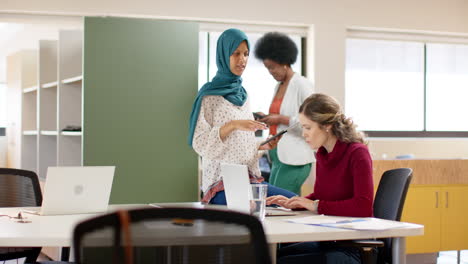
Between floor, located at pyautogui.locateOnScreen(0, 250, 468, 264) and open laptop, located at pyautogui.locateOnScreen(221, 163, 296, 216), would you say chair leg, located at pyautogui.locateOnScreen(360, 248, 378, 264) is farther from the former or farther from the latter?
floor, located at pyautogui.locateOnScreen(0, 250, 468, 264)

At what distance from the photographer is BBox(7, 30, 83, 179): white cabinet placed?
4906 mm

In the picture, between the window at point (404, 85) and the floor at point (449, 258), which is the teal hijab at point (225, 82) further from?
the window at point (404, 85)

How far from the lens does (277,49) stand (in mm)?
4395

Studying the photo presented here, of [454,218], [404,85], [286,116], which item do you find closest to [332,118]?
[286,116]

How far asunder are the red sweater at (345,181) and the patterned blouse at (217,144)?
0.41 m

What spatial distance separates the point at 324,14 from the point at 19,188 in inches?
130

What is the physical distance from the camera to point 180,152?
15.4 ft

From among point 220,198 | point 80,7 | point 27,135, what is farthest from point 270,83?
point 220,198

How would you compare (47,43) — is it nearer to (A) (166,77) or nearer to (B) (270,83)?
(A) (166,77)

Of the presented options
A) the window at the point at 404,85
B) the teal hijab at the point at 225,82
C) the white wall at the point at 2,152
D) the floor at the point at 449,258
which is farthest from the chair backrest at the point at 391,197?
the white wall at the point at 2,152

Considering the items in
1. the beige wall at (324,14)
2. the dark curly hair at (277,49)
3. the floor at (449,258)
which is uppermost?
the beige wall at (324,14)

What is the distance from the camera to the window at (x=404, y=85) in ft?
20.0

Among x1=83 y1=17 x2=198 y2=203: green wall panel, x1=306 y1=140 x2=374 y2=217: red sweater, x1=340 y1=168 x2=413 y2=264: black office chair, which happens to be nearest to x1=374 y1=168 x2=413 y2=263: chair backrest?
x1=340 y1=168 x2=413 y2=264: black office chair

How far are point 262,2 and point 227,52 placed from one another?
85.9 inches
